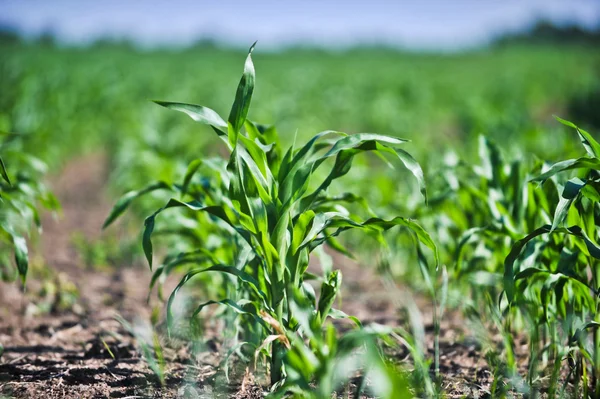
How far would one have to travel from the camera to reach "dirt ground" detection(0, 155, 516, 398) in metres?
1.69

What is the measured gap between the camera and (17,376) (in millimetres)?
1789

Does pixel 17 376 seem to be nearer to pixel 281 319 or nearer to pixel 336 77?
pixel 281 319

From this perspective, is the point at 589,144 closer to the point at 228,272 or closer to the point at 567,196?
the point at 567,196

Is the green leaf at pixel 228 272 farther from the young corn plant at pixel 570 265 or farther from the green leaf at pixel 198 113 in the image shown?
the young corn plant at pixel 570 265

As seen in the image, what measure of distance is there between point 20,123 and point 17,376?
4734mm

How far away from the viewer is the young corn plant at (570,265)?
4.98 feet

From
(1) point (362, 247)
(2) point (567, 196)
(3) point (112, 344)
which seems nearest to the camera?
(2) point (567, 196)

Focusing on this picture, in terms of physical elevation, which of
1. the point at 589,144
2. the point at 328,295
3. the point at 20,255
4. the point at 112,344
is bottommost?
the point at 112,344

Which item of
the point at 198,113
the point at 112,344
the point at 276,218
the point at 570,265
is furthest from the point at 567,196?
the point at 112,344

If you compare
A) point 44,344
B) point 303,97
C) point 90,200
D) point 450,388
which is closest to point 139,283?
point 44,344

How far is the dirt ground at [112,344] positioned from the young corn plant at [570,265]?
31cm

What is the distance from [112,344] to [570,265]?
1850 mm

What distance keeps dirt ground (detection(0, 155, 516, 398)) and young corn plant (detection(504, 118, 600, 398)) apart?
31 cm

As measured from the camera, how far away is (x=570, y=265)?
5.84 feet
